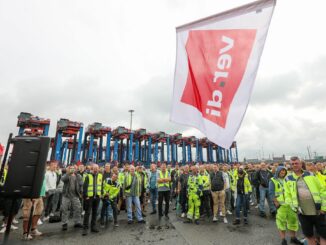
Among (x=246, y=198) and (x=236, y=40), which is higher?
(x=236, y=40)

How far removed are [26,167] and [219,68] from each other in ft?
9.44

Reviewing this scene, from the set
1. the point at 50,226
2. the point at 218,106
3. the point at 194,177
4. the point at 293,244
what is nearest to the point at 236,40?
the point at 218,106

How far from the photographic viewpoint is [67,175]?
624cm

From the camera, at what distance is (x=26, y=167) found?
2.60 metres

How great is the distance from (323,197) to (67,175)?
21.1ft

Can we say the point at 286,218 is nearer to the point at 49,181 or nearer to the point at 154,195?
the point at 154,195

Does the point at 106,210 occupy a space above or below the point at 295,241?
above

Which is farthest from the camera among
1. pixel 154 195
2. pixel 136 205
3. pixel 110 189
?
pixel 154 195

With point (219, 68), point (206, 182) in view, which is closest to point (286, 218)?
point (206, 182)

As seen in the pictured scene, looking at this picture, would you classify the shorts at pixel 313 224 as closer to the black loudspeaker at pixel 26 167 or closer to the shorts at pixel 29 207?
the black loudspeaker at pixel 26 167

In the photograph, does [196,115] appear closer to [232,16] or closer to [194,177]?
[232,16]

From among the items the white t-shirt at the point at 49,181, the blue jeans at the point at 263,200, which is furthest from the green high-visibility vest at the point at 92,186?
the blue jeans at the point at 263,200

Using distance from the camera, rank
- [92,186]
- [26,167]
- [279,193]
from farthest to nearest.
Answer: [92,186], [279,193], [26,167]

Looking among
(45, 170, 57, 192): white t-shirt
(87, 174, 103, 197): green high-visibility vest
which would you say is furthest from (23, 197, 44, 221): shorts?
(45, 170, 57, 192): white t-shirt
